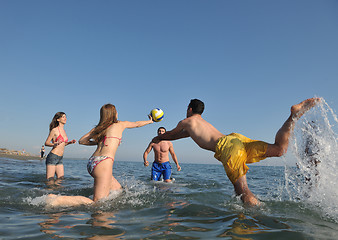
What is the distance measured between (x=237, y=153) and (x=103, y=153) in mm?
2552

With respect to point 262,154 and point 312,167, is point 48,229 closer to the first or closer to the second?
point 262,154

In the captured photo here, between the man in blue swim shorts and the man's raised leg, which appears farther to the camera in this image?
the man in blue swim shorts

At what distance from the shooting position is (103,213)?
399 centimetres

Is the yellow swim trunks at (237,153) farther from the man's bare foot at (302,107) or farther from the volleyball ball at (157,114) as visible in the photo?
the volleyball ball at (157,114)

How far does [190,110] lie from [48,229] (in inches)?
132

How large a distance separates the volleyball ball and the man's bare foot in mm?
3127

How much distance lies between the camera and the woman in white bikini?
4.36 meters

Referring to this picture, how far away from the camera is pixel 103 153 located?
4688 millimetres

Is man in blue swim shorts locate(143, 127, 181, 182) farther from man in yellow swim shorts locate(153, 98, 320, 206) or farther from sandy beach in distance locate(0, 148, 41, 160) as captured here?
sandy beach in distance locate(0, 148, 41, 160)

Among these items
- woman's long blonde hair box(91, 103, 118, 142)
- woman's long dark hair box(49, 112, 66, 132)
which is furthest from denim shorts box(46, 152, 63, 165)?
woman's long blonde hair box(91, 103, 118, 142)

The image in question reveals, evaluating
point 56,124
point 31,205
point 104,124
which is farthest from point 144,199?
point 56,124

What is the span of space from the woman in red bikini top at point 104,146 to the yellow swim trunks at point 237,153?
2.05 m

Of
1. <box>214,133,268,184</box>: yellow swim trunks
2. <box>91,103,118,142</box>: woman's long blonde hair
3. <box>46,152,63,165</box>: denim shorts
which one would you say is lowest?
<box>46,152,63,165</box>: denim shorts

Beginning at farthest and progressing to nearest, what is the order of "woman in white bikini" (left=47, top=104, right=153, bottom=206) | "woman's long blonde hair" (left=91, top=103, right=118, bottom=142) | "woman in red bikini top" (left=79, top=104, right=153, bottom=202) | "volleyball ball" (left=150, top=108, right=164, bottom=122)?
"volleyball ball" (left=150, top=108, right=164, bottom=122) → "woman's long blonde hair" (left=91, top=103, right=118, bottom=142) → "woman in red bikini top" (left=79, top=104, right=153, bottom=202) → "woman in white bikini" (left=47, top=104, right=153, bottom=206)
